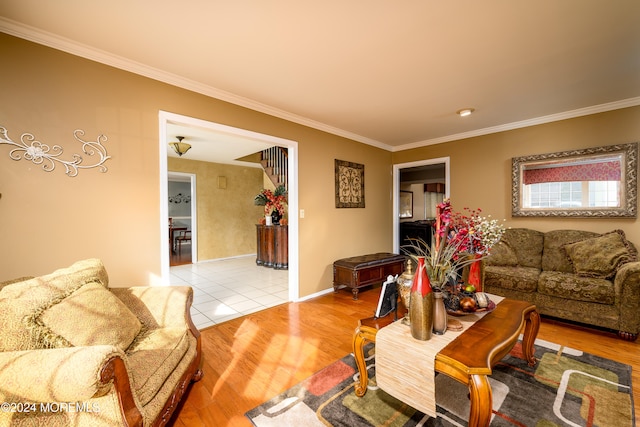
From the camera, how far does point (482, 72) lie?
2.53 metres

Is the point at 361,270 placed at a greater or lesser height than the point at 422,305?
lesser

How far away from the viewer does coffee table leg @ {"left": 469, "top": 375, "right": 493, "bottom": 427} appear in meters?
1.19

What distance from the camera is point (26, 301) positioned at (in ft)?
4.24

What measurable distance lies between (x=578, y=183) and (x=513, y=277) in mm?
1570

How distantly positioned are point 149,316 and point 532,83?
13.0ft

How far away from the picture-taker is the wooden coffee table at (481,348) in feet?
3.96

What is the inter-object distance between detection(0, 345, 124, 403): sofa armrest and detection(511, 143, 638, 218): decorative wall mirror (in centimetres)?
472

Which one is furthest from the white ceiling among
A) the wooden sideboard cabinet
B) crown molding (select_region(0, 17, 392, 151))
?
the wooden sideboard cabinet

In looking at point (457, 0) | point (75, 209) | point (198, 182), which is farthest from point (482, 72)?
point (198, 182)

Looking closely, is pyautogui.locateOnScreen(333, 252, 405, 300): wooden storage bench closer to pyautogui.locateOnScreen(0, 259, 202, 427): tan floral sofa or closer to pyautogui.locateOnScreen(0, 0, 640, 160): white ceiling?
pyautogui.locateOnScreen(0, 0, 640, 160): white ceiling

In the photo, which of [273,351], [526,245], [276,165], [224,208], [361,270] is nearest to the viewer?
[273,351]

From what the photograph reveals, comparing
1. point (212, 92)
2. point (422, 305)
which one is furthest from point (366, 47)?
point (422, 305)

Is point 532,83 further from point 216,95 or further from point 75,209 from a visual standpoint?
point 75,209

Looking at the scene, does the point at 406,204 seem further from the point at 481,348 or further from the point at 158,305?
the point at 158,305
